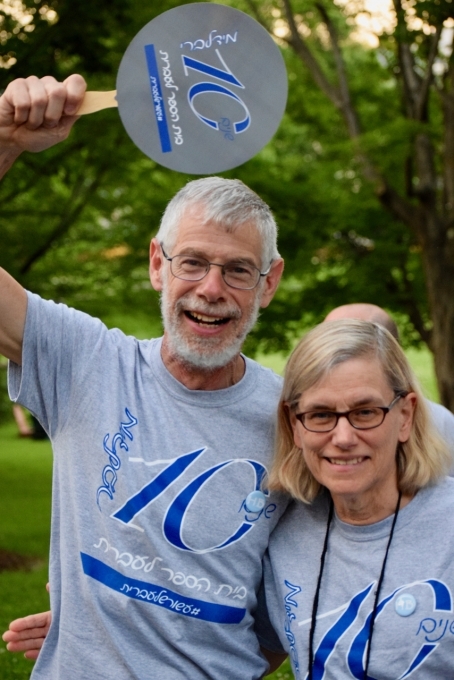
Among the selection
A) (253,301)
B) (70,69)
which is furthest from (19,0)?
(253,301)

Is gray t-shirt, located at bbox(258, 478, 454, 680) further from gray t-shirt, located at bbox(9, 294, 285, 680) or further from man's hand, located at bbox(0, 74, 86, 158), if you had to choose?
man's hand, located at bbox(0, 74, 86, 158)

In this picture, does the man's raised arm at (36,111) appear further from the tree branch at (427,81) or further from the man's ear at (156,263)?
the tree branch at (427,81)

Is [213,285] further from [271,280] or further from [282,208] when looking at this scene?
[282,208]

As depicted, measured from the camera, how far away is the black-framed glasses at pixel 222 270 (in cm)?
307

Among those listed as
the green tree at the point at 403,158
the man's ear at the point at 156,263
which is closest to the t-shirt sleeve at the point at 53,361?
the man's ear at the point at 156,263

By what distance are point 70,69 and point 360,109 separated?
523 cm

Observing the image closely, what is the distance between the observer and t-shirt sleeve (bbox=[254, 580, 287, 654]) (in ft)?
10.3

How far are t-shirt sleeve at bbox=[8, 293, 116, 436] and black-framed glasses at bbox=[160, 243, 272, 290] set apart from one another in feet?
1.15

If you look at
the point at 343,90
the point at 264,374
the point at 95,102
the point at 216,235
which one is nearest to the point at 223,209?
the point at 216,235

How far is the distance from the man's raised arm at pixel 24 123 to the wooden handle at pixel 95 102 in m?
0.02

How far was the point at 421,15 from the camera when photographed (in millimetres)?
7121

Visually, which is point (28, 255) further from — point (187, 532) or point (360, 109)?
point (187, 532)

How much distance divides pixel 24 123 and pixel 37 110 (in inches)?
3.4

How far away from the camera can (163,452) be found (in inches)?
117
